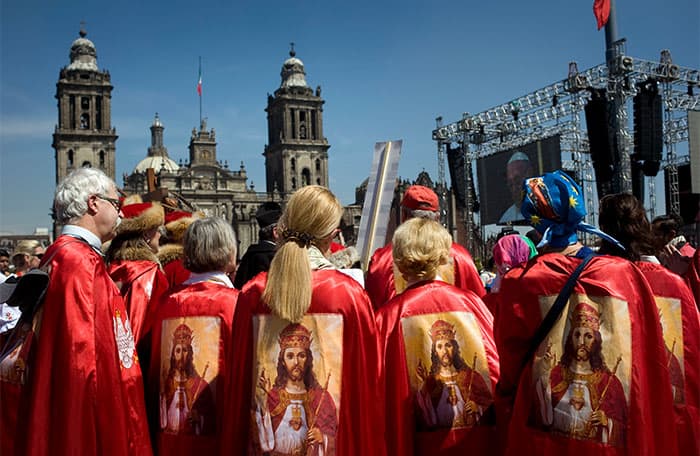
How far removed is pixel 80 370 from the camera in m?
3.00

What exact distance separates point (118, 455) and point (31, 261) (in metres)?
5.72

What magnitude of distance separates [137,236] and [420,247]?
2289 millimetres

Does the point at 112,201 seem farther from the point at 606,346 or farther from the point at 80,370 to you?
the point at 606,346

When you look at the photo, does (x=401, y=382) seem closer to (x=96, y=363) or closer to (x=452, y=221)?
(x=96, y=363)

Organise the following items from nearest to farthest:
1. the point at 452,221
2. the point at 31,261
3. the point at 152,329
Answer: the point at 152,329 < the point at 31,261 < the point at 452,221

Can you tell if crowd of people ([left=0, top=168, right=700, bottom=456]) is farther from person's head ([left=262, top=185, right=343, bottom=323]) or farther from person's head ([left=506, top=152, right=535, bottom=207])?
person's head ([left=506, top=152, right=535, bottom=207])

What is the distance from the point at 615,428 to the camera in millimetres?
2916

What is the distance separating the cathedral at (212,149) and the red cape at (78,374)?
213ft

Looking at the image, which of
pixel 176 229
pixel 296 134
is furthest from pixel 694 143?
pixel 296 134

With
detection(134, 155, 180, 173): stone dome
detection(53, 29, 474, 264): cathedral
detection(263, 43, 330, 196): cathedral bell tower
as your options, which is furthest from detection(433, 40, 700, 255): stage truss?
detection(134, 155, 180, 173): stone dome

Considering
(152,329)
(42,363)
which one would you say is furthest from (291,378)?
(152,329)

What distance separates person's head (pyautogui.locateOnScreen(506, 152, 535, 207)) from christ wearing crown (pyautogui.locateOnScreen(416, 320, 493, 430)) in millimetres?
22472

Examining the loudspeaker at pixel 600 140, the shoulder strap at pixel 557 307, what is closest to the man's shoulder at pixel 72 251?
the shoulder strap at pixel 557 307

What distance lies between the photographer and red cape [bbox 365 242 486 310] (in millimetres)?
4992
